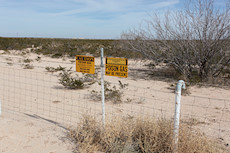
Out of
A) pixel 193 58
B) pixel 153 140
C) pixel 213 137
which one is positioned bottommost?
pixel 213 137

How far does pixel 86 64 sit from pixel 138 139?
158cm

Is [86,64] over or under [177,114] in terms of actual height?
over

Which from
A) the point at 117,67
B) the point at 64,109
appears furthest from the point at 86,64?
the point at 64,109

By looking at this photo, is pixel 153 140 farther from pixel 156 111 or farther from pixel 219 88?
pixel 219 88

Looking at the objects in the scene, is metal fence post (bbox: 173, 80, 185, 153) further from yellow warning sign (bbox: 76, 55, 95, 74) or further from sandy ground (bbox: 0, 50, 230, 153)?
yellow warning sign (bbox: 76, 55, 95, 74)

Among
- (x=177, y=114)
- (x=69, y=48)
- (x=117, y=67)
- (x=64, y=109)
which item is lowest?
(x=64, y=109)

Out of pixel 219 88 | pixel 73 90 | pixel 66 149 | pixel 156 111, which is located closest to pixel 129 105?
pixel 156 111

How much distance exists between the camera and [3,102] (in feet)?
21.7

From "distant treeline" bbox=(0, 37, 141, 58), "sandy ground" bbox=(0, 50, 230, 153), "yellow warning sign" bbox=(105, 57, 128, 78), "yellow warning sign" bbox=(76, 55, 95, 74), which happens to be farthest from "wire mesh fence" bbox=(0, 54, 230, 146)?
"distant treeline" bbox=(0, 37, 141, 58)

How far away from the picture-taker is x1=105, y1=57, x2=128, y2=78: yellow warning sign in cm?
383

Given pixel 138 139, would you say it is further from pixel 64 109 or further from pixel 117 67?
pixel 64 109

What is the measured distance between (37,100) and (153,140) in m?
4.36

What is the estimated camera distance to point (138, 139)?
12.1ft

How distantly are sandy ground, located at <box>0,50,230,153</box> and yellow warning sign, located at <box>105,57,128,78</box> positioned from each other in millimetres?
846
